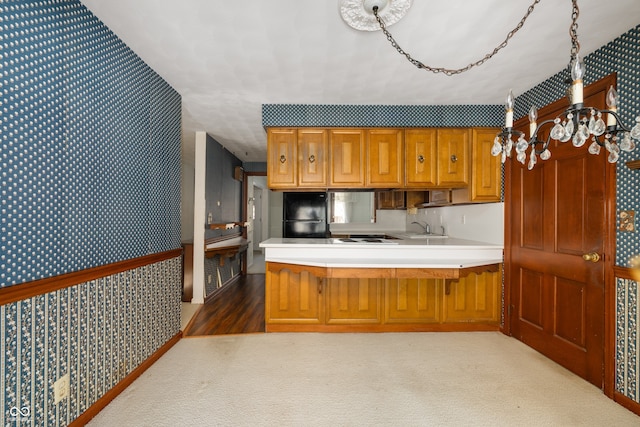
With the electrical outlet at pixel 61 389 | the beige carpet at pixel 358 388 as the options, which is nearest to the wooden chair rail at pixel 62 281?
the electrical outlet at pixel 61 389

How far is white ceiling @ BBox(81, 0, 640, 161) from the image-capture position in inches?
65.9

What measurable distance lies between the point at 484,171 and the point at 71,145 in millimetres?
3440

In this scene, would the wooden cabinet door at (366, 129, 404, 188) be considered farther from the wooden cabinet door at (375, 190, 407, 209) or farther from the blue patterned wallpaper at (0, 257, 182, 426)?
the blue patterned wallpaper at (0, 257, 182, 426)

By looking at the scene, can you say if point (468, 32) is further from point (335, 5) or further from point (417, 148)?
point (417, 148)

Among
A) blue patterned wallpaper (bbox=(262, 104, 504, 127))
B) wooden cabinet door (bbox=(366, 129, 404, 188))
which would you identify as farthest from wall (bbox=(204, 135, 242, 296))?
wooden cabinet door (bbox=(366, 129, 404, 188))

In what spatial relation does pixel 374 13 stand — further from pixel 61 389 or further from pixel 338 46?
pixel 61 389

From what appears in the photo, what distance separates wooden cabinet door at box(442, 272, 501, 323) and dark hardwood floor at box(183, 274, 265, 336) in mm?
1991

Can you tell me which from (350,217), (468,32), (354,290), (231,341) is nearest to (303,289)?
(354,290)

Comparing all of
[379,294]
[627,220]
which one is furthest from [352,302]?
[627,220]

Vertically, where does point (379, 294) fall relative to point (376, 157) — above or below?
below

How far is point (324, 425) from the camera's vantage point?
1.68m

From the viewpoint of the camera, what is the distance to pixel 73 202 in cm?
159

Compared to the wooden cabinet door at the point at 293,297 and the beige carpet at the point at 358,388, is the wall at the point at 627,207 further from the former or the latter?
the wooden cabinet door at the point at 293,297

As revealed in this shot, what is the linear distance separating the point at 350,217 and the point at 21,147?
11.8ft
